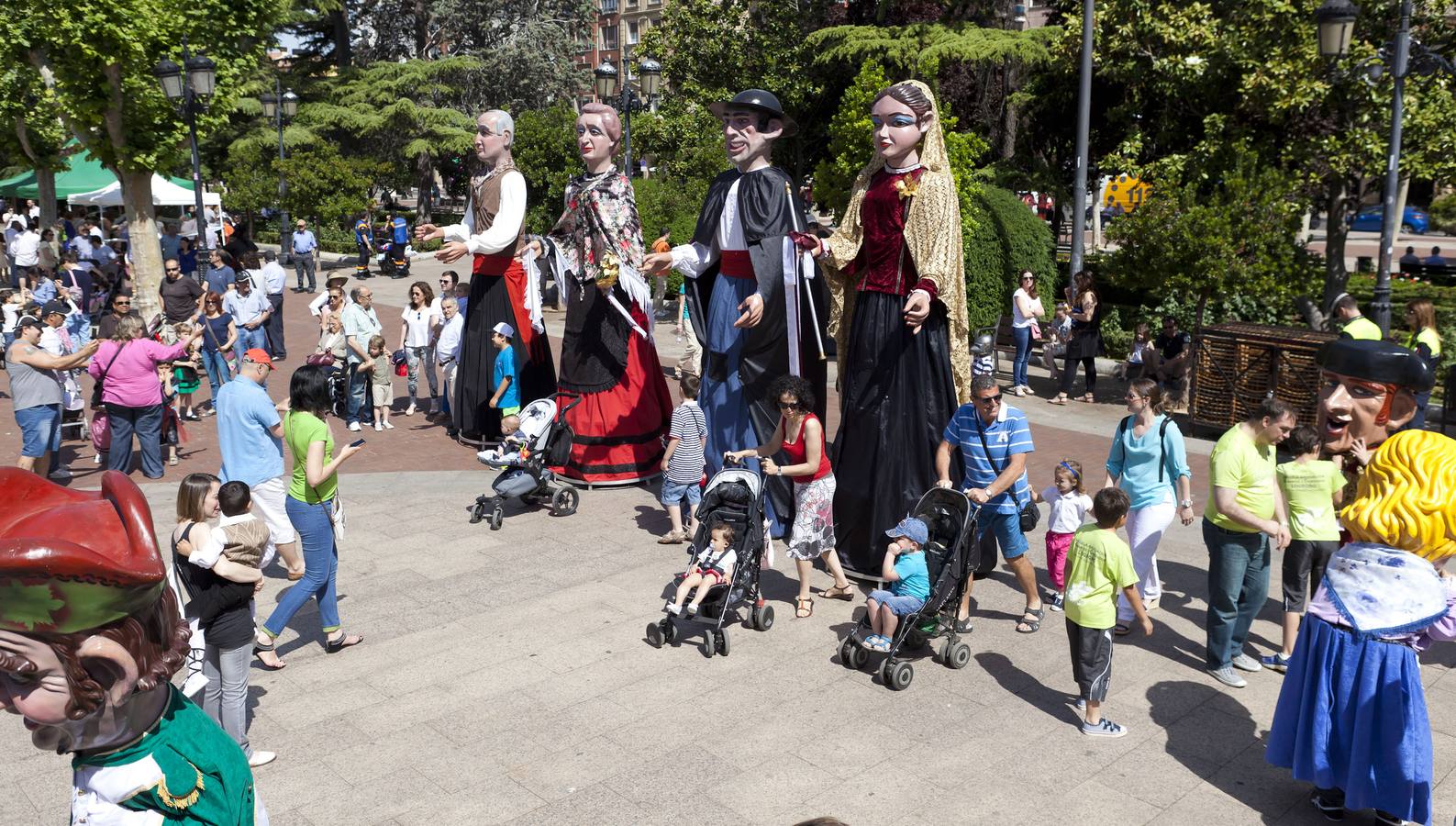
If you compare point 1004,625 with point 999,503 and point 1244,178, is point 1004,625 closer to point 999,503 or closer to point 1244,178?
point 999,503

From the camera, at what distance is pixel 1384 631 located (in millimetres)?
5016

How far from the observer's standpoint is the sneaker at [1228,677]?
6.82 m

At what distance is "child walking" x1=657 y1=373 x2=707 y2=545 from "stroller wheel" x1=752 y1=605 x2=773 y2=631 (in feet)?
4.78

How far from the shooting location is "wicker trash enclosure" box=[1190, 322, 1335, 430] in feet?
38.7

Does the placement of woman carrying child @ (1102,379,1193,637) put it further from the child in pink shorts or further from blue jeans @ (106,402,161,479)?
blue jeans @ (106,402,161,479)

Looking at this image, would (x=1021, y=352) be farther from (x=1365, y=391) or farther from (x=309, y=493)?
(x=309, y=493)

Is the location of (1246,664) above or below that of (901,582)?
below

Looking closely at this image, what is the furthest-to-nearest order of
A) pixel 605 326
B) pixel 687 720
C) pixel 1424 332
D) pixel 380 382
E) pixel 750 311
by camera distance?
pixel 380 382, pixel 605 326, pixel 1424 332, pixel 750 311, pixel 687 720

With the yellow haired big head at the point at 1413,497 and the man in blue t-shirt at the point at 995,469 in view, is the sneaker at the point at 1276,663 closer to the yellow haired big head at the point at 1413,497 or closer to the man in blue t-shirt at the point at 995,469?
the man in blue t-shirt at the point at 995,469

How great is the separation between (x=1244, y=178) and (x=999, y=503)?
8266 mm

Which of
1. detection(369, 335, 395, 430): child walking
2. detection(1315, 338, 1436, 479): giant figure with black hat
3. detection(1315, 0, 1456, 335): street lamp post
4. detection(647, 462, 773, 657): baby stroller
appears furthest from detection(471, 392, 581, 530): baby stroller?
detection(1315, 0, 1456, 335): street lamp post

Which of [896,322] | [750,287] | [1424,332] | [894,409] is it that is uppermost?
[750,287]

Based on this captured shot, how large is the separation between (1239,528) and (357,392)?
952 cm

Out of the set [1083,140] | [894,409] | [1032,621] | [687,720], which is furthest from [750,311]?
[1083,140]
